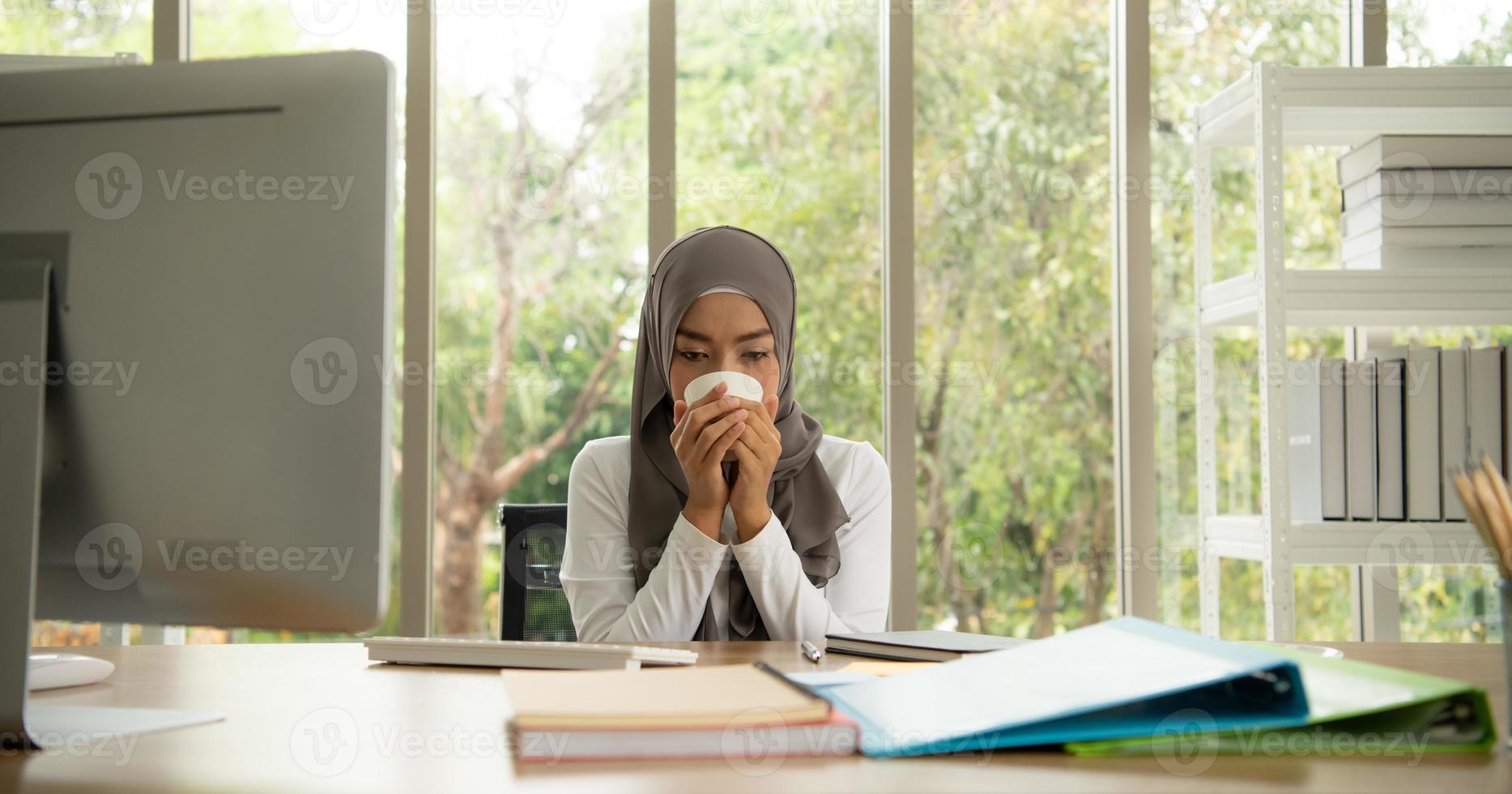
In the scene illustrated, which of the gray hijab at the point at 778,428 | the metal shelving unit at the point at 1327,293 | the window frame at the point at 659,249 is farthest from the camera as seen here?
the window frame at the point at 659,249

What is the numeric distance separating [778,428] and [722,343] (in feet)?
0.57

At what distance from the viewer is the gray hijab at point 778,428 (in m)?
1.63

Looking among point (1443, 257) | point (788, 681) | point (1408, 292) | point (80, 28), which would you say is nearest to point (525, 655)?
point (788, 681)

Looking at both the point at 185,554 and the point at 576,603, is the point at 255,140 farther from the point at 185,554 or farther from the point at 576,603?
the point at 576,603

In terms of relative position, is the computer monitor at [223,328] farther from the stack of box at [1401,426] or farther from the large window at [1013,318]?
the stack of box at [1401,426]

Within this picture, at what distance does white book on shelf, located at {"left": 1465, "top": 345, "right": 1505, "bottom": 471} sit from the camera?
6.89 ft

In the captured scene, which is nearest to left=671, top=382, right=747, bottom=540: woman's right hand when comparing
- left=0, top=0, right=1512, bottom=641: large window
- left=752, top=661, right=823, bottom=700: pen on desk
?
left=752, top=661, right=823, bottom=700: pen on desk

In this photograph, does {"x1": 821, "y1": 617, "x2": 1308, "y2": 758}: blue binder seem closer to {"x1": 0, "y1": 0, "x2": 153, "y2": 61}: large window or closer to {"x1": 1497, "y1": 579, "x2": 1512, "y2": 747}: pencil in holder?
{"x1": 1497, "y1": 579, "x2": 1512, "y2": 747}: pencil in holder

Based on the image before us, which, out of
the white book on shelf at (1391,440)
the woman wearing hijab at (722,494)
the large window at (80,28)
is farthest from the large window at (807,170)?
the large window at (80,28)

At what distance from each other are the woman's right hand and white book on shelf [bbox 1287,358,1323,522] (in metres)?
1.20

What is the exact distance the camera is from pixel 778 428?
174cm

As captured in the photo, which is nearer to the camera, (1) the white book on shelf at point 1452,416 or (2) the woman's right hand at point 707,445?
(2) the woman's right hand at point 707,445

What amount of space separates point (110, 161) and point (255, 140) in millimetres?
103

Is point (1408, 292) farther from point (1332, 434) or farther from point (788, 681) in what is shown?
point (788, 681)
